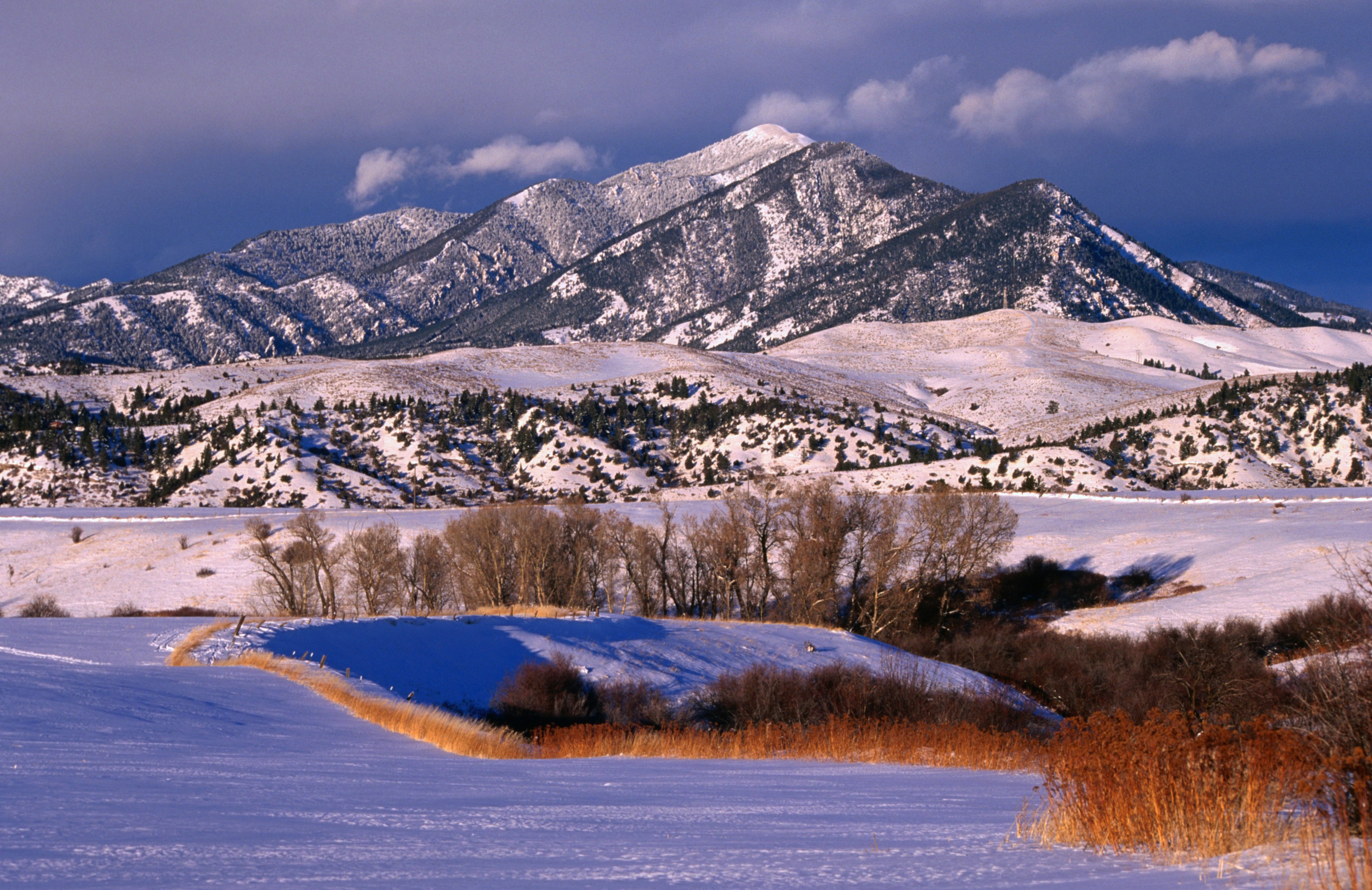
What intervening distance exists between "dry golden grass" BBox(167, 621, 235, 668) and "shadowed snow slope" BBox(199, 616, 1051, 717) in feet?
1.02

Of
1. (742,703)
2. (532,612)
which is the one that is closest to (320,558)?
(532,612)

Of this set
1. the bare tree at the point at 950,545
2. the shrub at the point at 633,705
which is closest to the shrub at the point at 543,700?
the shrub at the point at 633,705

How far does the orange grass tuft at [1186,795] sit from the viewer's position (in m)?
6.25

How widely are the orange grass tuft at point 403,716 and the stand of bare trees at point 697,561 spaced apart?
2680cm

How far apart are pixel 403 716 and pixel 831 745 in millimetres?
7245

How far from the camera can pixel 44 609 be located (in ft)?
147

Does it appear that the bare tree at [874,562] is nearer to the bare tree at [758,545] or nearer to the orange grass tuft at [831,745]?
the bare tree at [758,545]

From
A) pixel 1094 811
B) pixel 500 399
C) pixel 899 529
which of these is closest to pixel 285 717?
pixel 1094 811

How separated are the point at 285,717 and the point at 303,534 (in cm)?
3648

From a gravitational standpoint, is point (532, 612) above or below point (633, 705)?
above

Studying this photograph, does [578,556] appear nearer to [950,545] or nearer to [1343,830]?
[950,545]

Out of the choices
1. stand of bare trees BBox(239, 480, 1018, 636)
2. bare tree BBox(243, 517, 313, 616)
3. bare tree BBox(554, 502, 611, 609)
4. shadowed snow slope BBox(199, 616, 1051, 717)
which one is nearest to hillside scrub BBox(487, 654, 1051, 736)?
shadowed snow slope BBox(199, 616, 1051, 717)

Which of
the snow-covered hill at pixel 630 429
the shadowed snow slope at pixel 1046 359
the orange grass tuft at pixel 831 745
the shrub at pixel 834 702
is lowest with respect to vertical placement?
the shrub at pixel 834 702

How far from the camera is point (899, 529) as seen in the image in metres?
55.5
